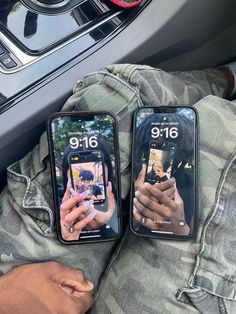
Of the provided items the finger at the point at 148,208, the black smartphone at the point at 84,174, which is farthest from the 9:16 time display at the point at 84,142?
the finger at the point at 148,208

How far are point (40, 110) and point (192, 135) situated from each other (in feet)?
0.72

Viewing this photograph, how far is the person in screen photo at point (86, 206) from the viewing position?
2.51 feet

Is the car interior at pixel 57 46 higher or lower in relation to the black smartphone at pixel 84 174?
higher

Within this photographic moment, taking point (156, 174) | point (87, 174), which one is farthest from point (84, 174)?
point (156, 174)

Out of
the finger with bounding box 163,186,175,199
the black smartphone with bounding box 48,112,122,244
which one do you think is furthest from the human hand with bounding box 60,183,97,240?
the finger with bounding box 163,186,175,199

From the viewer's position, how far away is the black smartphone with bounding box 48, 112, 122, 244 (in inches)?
30.0

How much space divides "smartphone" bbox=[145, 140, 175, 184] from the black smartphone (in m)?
0.05

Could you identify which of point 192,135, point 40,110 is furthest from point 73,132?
point 192,135

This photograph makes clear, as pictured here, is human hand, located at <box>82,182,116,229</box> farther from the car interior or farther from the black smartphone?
the car interior

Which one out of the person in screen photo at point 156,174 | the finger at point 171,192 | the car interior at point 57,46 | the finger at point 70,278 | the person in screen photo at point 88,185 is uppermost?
the car interior at point 57,46

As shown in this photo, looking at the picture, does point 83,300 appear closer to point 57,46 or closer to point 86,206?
point 86,206

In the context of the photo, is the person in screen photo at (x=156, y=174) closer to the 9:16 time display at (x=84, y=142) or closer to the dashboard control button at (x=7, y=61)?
the 9:16 time display at (x=84, y=142)

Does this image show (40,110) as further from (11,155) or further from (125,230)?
(125,230)

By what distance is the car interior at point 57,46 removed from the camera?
751 mm
